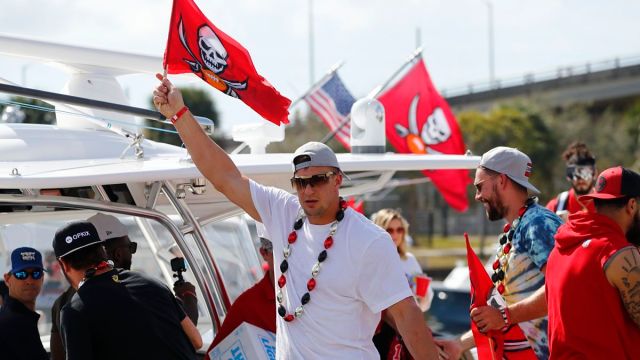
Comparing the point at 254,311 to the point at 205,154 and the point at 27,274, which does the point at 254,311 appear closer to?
the point at 205,154

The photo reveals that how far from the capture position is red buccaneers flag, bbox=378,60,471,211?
9.15 m

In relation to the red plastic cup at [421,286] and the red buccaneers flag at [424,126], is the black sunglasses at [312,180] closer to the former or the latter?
the red plastic cup at [421,286]

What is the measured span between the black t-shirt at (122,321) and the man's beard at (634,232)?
198 cm

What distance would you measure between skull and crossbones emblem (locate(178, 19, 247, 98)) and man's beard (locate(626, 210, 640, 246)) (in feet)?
6.36

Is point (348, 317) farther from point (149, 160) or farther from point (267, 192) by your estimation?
point (149, 160)

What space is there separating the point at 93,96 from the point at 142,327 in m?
2.34

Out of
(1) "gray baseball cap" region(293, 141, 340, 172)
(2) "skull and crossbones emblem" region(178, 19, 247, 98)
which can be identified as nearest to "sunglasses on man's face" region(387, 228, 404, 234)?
(2) "skull and crossbones emblem" region(178, 19, 247, 98)

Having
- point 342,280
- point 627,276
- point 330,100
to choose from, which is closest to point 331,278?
point 342,280

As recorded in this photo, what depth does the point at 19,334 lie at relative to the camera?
14.0ft

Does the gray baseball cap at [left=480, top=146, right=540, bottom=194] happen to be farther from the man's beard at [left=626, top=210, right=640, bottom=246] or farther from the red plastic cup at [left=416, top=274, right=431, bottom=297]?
the red plastic cup at [left=416, top=274, right=431, bottom=297]

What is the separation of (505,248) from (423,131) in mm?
A: 4954

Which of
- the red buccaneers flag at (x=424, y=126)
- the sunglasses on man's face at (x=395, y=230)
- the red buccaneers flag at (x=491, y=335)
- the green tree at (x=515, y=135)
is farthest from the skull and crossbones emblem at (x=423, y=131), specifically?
the green tree at (x=515, y=135)

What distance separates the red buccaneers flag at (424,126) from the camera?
9148mm

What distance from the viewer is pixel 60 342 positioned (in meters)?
4.47
